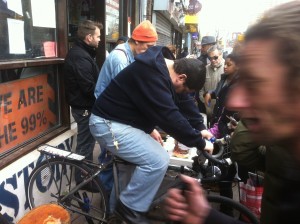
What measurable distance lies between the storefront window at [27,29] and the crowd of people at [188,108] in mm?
370

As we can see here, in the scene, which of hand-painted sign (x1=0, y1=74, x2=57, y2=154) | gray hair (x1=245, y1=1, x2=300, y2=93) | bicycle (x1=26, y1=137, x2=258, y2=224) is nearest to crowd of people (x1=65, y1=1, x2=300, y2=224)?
gray hair (x1=245, y1=1, x2=300, y2=93)

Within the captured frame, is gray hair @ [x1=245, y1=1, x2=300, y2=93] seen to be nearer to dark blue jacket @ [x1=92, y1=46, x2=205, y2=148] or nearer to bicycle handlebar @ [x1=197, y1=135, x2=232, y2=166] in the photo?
dark blue jacket @ [x1=92, y1=46, x2=205, y2=148]

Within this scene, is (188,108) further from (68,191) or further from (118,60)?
(68,191)

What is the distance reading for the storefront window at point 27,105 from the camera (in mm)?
3121

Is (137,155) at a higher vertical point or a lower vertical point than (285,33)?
lower

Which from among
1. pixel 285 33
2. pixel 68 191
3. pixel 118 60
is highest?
pixel 285 33

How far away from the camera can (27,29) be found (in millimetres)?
3367

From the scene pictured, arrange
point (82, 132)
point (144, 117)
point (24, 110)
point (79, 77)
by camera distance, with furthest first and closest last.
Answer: point (82, 132)
point (79, 77)
point (24, 110)
point (144, 117)

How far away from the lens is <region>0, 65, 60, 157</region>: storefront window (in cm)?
312

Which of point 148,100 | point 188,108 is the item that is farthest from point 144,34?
point 148,100

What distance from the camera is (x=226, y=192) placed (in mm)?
3367

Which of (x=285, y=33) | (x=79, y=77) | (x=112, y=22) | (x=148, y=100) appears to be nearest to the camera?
(x=285, y=33)

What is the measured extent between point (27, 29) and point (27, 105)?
0.84 metres

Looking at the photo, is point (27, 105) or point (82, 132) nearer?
point (27, 105)
